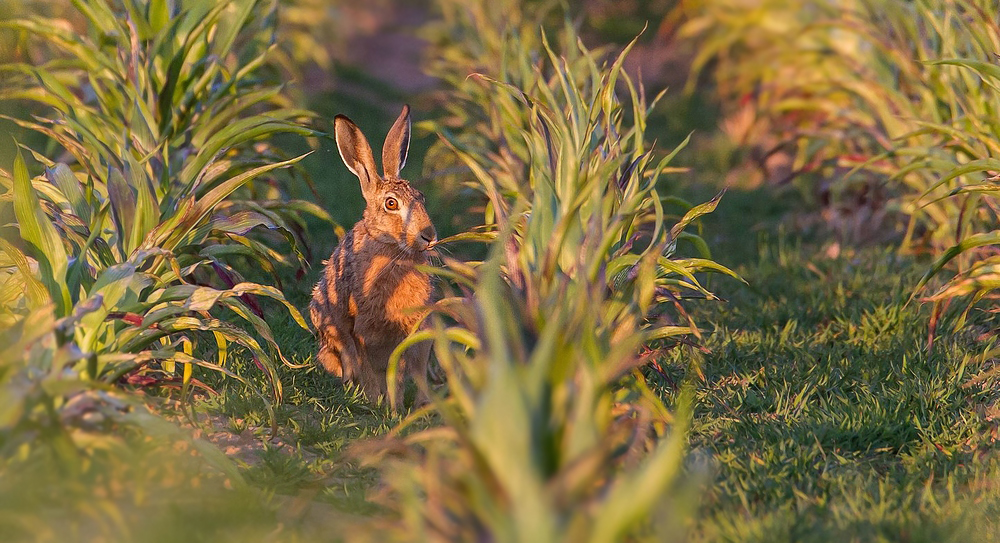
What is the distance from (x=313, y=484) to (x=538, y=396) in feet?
5.31

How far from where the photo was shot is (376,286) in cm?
514

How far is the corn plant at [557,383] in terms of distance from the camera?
245 centimetres

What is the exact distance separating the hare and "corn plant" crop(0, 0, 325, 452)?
0.28 m

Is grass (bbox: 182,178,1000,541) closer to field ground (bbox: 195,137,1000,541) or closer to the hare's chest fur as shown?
field ground (bbox: 195,137,1000,541)

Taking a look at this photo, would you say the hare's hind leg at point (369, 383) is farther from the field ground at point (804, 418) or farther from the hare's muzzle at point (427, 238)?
the hare's muzzle at point (427, 238)

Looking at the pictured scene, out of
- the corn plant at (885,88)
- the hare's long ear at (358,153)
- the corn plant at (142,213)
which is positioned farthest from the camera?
the corn plant at (885,88)

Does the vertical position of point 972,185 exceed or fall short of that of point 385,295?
it exceeds it

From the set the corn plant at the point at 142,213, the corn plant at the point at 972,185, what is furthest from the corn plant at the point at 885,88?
the corn plant at the point at 142,213

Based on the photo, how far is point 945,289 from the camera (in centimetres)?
484

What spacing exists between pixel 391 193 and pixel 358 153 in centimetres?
35

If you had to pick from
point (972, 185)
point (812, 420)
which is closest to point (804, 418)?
point (812, 420)

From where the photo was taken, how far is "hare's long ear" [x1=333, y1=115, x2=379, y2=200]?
5.29m

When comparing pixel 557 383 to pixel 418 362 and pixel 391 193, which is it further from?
pixel 391 193

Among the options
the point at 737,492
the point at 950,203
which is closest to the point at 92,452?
the point at 737,492
